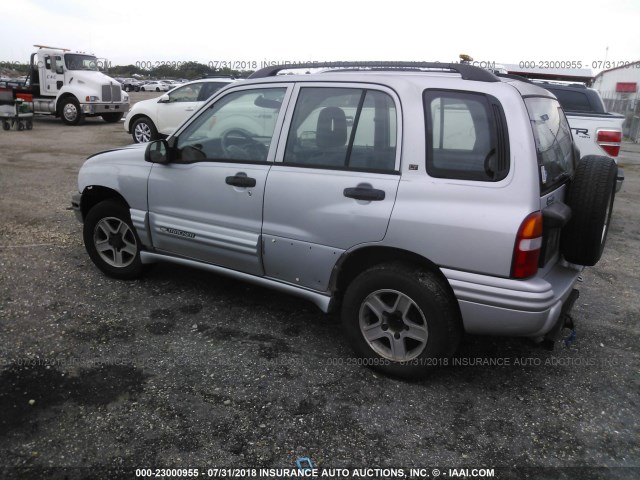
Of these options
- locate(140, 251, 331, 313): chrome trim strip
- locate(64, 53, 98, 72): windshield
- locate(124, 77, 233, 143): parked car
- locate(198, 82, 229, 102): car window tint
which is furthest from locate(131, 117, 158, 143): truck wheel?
locate(140, 251, 331, 313): chrome trim strip

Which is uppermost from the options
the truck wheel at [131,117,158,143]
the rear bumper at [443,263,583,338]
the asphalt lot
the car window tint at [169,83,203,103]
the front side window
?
the car window tint at [169,83,203,103]

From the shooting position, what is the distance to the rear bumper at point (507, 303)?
2.70 meters

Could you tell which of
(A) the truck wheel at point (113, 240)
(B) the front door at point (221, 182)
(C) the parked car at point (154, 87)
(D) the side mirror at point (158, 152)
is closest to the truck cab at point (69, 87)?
(A) the truck wheel at point (113, 240)

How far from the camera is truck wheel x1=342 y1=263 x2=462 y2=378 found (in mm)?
2908

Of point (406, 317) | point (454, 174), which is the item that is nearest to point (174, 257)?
point (406, 317)

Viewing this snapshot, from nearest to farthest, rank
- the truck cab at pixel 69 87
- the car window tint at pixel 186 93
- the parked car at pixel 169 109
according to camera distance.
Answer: the parked car at pixel 169 109, the car window tint at pixel 186 93, the truck cab at pixel 69 87

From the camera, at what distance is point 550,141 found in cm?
311

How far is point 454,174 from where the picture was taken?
2852 millimetres

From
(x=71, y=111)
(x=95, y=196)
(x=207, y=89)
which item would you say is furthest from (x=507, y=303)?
(x=71, y=111)

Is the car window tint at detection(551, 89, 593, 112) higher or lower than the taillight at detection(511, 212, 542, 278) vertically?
higher

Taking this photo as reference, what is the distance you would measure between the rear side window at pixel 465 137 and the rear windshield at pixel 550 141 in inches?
8.0

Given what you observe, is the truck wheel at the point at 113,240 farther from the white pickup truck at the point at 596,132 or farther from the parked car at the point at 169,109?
the parked car at the point at 169,109

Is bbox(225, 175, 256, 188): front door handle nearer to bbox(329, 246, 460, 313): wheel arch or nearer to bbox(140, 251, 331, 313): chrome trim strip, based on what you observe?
bbox(140, 251, 331, 313): chrome trim strip

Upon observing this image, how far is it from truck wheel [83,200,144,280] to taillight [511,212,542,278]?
3.01 metres
